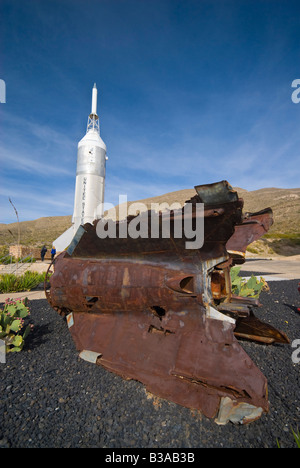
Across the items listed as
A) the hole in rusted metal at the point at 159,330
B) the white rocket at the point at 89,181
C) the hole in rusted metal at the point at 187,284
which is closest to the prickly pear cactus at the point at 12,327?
the hole in rusted metal at the point at 159,330

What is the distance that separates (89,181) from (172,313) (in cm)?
1342

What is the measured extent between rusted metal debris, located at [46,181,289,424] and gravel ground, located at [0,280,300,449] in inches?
6.1

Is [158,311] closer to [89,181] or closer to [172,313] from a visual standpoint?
[172,313]

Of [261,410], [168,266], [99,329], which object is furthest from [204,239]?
[99,329]

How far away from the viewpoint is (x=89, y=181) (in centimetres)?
1470

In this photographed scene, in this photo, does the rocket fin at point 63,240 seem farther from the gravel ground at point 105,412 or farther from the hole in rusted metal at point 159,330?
the hole in rusted metal at point 159,330

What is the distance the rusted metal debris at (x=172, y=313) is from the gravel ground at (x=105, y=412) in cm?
15

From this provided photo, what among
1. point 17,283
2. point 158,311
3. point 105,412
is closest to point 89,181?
point 17,283

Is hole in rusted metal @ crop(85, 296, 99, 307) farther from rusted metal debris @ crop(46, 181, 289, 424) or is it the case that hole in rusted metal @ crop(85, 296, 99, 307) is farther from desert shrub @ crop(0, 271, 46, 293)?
desert shrub @ crop(0, 271, 46, 293)

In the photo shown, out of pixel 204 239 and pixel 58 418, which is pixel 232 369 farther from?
pixel 58 418

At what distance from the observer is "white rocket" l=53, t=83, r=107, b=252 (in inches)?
579

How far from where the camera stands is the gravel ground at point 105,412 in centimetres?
186

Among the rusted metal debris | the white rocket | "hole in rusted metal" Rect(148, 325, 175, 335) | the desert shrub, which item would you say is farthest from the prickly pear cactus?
the white rocket

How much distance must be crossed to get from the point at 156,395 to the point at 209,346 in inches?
28.7
